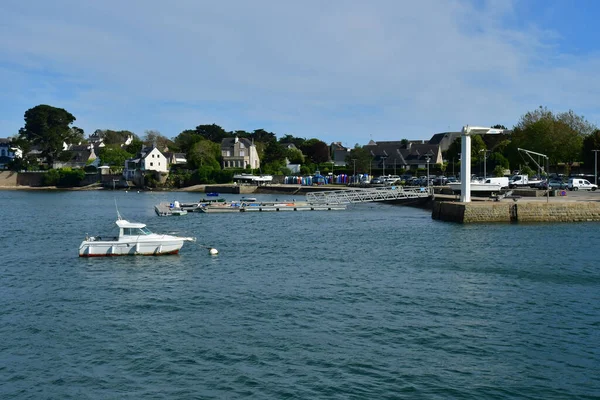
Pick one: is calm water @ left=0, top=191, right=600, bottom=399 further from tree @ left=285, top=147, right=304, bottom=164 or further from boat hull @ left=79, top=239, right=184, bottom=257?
tree @ left=285, top=147, right=304, bottom=164

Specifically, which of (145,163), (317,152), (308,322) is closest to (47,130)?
(145,163)

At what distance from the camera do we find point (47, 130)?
141875mm

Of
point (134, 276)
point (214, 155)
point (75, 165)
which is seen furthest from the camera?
point (75, 165)

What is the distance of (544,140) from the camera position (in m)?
88.6

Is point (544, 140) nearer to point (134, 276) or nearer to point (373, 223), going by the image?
point (373, 223)

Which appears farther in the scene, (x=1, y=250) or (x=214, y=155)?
(x=214, y=155)

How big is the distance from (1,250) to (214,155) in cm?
9939

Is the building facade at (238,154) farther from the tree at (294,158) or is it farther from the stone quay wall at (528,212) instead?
the stone quay wall at (528,212)

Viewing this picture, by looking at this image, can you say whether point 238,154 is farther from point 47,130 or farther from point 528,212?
point 528,212

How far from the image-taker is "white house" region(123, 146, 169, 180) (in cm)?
13300

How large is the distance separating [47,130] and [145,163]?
91.2 feet

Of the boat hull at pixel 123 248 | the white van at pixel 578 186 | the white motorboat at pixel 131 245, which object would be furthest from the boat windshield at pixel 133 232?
the white van at pixel 578 186

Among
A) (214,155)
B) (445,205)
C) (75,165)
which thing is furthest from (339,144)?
(445,205)

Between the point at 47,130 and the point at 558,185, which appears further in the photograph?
the point at 47,130
